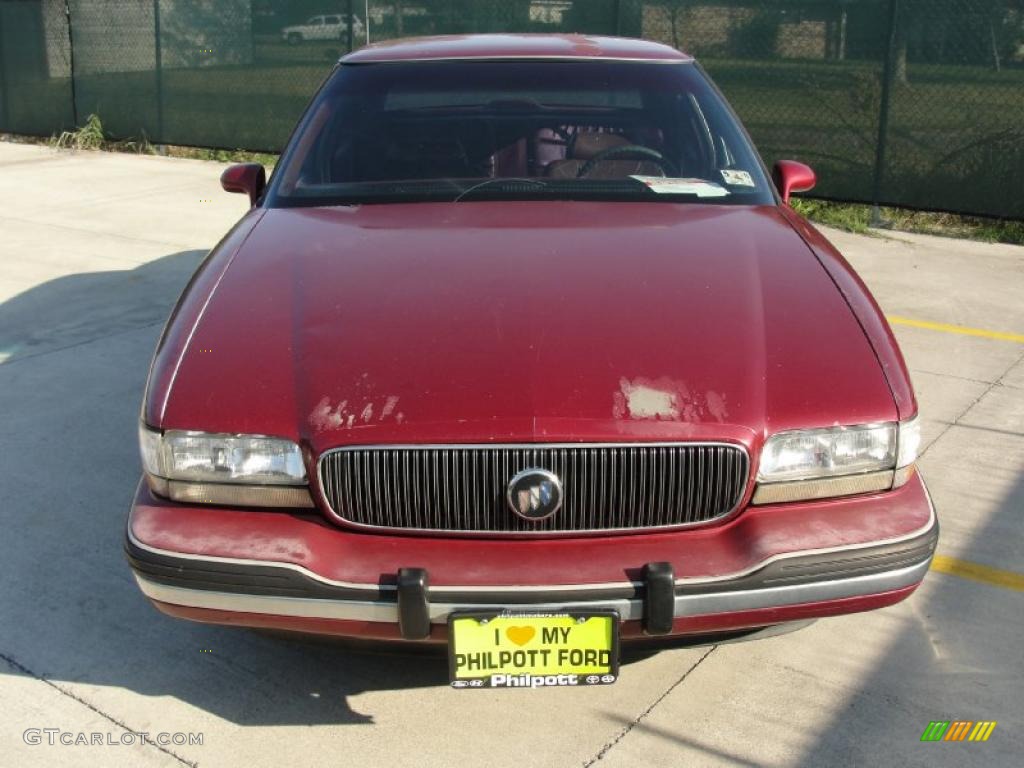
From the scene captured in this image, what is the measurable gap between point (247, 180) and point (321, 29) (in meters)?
8.57

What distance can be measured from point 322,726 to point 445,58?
2567mm

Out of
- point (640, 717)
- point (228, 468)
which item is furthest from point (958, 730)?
point (228, 468)

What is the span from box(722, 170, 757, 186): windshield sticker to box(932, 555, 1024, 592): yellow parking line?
4.70 ft

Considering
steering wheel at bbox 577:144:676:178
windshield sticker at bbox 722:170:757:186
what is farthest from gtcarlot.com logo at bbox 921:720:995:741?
steering wheel at bbox 577:144:676:178

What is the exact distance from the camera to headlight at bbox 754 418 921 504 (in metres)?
2.71

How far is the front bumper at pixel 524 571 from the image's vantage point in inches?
100

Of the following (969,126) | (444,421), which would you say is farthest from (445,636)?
(969,126)

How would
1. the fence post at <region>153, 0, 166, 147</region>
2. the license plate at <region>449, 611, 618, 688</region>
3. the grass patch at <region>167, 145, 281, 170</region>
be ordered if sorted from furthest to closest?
the fence post at <region>153, 0, 166, 147</region> < the grass patch at <region>167, 145, 281, 170</region> < the license plate at <region>449, 611, 618, 688</region>

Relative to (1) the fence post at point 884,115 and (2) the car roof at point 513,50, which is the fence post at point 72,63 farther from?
(2) the car roof at point 513,50

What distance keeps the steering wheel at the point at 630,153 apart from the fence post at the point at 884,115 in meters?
5.81

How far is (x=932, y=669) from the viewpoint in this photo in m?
3.22

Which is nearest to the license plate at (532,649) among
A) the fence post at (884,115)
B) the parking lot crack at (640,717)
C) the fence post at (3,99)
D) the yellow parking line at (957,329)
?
the parking lot crack at (640,717)

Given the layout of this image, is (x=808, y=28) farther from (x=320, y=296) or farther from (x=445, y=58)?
(x=320, y=296)

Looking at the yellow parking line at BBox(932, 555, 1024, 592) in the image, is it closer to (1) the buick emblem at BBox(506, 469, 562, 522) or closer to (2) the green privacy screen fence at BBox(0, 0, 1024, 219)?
(1) the buick emblem at BBox(506, 469, 562, 522)
